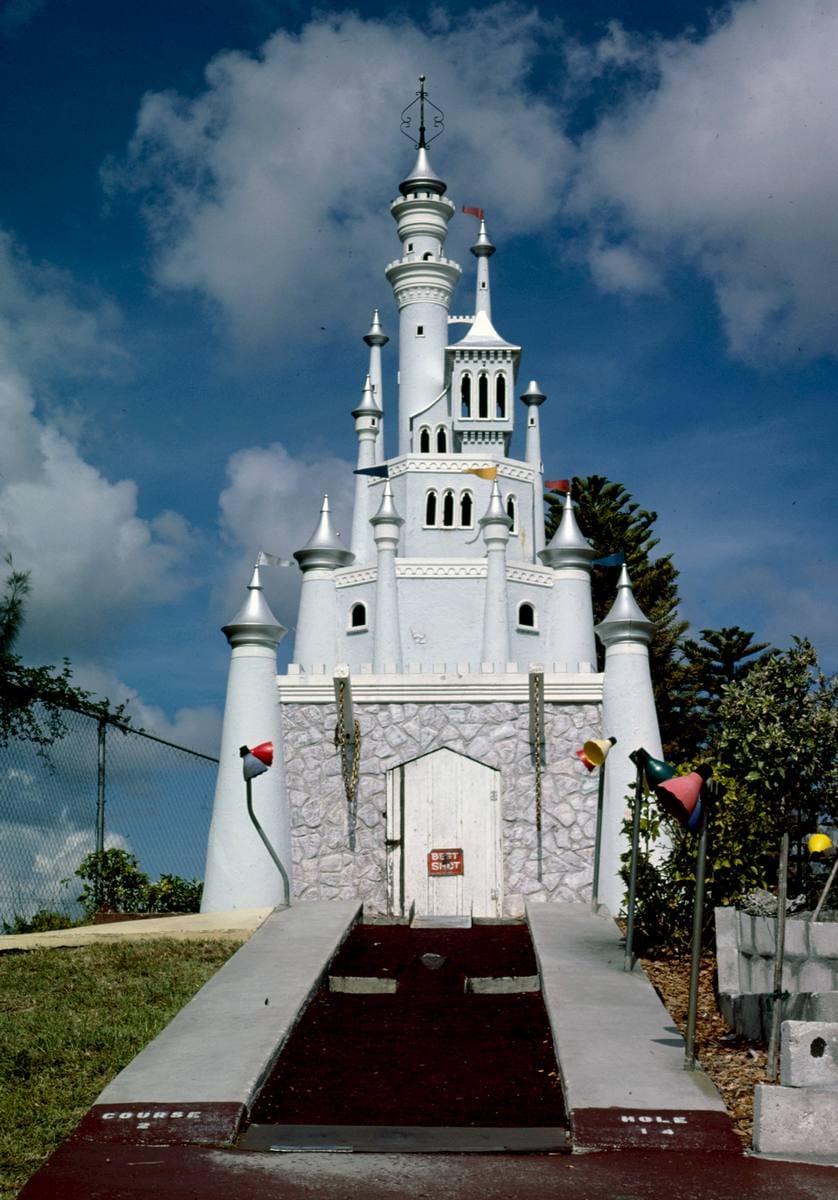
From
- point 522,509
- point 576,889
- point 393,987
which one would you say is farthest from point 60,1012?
point 522,509

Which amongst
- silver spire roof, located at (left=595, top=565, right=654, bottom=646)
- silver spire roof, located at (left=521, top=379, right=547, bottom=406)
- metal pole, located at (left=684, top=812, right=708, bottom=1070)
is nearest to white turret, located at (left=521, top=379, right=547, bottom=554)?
silver spire roof, located at (left=521, top=379, right=547, bottom=406)

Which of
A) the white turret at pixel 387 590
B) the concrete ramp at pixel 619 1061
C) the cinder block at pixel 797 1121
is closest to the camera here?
the cinder block at pixel 797 1121

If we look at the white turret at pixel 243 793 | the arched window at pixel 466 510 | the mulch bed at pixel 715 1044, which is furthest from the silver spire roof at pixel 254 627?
the arched window at pixel 466 510

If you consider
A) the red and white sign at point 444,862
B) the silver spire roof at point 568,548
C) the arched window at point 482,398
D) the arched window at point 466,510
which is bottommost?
the red and white sign at point 444,862

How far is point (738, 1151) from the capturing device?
8.80 m

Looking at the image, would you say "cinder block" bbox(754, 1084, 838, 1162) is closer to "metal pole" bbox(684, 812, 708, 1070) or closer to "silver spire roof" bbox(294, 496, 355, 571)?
"metal pole" bbox(684, 812, 708, 1070)

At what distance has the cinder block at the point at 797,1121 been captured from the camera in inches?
339

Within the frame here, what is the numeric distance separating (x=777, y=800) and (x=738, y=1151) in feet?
56.7

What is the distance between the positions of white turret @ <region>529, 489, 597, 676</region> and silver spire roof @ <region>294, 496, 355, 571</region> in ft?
15.7

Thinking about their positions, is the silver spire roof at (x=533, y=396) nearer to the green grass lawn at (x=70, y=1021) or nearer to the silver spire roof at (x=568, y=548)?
the silver spire roof at (x=568, y=548)

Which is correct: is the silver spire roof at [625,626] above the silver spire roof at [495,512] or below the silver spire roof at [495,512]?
below

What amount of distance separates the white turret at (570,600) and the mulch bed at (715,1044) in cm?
1252

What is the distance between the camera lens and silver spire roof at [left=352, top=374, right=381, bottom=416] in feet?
118

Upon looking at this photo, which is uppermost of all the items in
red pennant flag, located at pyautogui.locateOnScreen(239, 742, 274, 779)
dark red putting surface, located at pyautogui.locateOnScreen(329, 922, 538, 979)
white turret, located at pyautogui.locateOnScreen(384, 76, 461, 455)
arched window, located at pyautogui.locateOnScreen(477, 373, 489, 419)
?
white turret, located at pyautogui.locateOnScreen(384, 76, 461, 455)
